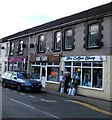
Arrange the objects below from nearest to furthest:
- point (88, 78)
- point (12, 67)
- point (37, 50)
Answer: point (88, 78) < point (37, 50) < point (12, 67)

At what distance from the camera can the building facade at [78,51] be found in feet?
66.0

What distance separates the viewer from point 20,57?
34031 mm

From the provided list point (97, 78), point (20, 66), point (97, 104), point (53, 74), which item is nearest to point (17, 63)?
point (20, 66)

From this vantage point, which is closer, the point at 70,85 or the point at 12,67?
the point at 70,85

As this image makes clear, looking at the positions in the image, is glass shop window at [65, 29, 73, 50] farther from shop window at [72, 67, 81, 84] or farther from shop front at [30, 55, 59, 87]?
shop window at [72, 67, 81, 84]

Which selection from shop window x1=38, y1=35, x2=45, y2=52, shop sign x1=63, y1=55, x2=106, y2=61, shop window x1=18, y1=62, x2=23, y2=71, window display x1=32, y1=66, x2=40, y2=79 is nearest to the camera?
shop sign x1=63, y1=55, x2=106, y2=61

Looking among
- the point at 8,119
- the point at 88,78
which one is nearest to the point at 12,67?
the point at 88,78

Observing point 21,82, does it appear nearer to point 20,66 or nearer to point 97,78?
point 97,78

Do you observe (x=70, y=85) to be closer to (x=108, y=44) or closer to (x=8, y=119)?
(x=108, y=44)

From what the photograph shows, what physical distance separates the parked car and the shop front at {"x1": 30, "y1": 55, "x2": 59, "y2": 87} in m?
2.83

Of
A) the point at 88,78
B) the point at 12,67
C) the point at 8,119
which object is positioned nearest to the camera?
the point at 8,119

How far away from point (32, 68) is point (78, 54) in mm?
9189

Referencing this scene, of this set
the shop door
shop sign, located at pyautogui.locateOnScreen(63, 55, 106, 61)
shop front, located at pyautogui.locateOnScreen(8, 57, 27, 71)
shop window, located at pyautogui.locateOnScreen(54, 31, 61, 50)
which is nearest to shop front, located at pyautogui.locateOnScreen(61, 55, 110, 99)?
shop sign, located at pyautogui.locateOnScreen(63, 55, 106, 61)

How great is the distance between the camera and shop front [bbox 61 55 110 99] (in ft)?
65.5
